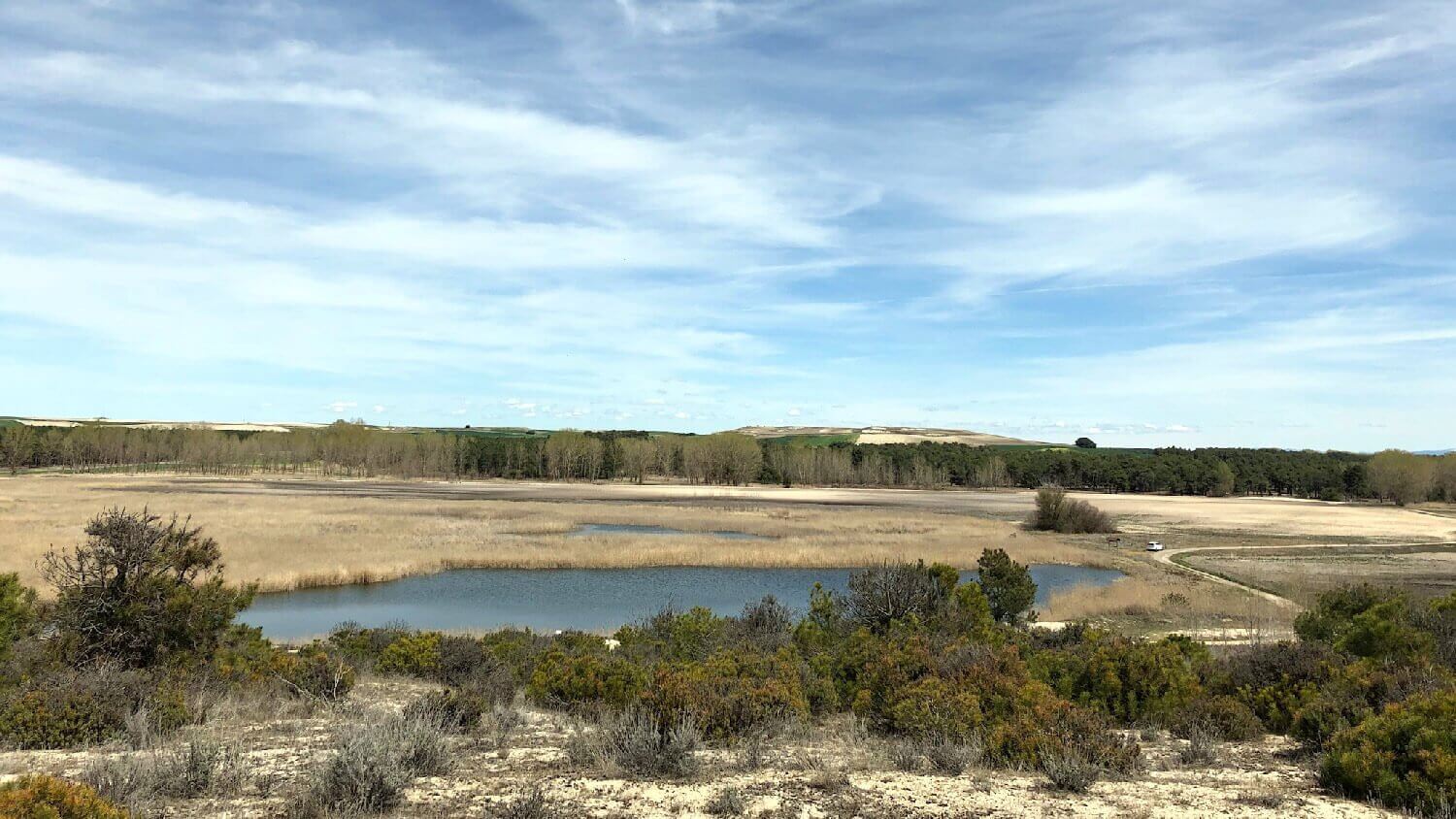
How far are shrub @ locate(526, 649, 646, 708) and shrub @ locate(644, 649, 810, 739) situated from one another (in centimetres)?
74

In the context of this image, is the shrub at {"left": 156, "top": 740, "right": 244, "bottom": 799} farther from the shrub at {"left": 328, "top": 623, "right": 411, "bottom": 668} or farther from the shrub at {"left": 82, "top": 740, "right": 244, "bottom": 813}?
the shrub at {"left": 328, "top": 623, "right": 411, "bottom": 668}

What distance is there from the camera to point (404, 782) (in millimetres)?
7660

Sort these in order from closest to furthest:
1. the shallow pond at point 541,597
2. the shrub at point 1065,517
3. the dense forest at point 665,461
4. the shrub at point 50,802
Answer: the shrub at point 50,802 → the shallow pond at point 541,597 → the shrub at point 1065,517 → the dense forest at point 665,461

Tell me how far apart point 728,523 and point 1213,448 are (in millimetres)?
148450

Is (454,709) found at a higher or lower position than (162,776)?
lower

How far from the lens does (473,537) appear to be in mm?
50125

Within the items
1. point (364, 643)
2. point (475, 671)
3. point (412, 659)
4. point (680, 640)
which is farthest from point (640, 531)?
point (475, 671)

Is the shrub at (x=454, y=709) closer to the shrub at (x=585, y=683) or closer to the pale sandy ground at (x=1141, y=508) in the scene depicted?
the shrub at (x=585, y=683)

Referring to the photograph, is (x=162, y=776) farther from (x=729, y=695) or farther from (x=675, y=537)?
(x=675, y=537)

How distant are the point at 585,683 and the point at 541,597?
22220mm

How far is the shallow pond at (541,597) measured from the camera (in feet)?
92.4

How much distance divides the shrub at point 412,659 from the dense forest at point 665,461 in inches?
4906

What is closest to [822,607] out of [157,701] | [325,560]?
[157,701]

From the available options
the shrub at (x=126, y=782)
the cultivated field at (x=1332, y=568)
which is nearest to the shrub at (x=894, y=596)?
the shrub at (x=126, y=782)
